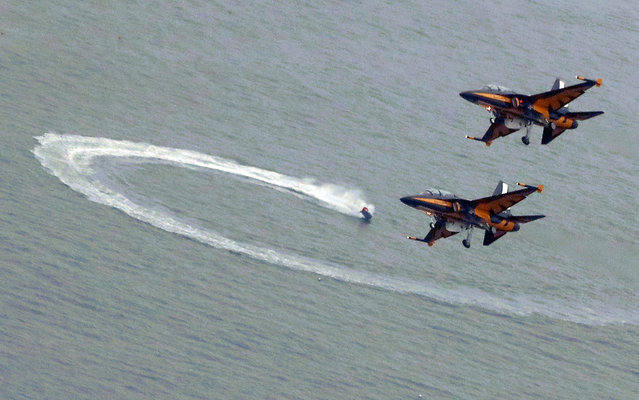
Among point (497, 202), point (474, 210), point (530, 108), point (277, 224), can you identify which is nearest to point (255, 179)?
point (277, 224)

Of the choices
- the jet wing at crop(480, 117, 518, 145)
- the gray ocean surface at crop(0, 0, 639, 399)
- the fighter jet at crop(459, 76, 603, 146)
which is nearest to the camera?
the fighter jet at crop(459, 76, 603, 146)

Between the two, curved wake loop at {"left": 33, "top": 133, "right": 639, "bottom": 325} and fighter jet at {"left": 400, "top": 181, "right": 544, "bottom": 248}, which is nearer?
fighter jet at {"left": 400, "top": 181, "right": 544, "bottom": 248}

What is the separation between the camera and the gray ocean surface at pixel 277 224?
131 metres

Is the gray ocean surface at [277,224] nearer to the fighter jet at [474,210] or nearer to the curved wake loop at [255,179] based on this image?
the curved wake loop at [255,179]

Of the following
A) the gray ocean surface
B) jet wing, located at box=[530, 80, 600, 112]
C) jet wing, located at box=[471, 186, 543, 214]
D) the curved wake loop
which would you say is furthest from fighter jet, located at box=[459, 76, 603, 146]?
the curved wake loop

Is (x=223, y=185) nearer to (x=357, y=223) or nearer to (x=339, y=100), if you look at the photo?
(x=357, y=223)

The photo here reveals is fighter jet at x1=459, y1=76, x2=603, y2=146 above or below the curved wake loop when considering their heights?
above

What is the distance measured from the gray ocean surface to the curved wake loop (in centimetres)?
32

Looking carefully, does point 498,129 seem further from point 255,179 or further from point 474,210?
point 255,179

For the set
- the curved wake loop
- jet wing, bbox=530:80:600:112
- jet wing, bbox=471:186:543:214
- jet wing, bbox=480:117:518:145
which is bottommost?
the curved wake loop

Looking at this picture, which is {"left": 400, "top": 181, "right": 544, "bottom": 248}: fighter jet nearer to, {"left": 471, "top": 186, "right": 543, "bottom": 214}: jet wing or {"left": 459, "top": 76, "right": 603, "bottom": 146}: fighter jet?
{"left": 471, "top": 186, "right": 543, "bottom": 214}: jet wing

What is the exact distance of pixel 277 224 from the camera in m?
152

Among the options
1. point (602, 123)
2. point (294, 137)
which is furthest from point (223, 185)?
point (602, 123)

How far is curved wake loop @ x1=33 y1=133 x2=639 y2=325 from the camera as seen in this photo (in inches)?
5763
